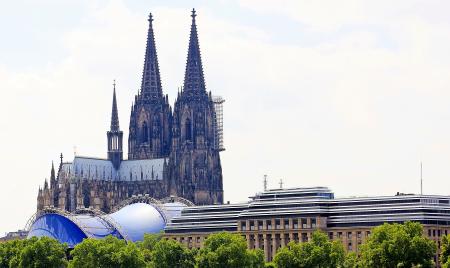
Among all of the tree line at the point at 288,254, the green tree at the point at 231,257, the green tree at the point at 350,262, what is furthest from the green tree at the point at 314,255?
the green tree at the point at 231,257

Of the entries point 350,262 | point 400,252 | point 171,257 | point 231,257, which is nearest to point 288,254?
point 350,262

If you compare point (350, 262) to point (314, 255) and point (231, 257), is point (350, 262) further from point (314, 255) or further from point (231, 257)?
point (231, 257)

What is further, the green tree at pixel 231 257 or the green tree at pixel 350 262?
the green tree at pixel 231 257

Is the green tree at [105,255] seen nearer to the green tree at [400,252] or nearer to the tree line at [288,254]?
the tree line at [288,254]

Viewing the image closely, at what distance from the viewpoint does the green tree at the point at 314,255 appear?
176 meters

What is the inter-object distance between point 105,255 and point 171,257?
8.77 metres

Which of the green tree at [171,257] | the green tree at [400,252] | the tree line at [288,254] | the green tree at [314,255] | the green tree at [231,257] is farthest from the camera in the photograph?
the green tree at [171,257]

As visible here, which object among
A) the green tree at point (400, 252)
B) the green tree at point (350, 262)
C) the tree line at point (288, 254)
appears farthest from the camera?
the green tree at point (350, 262)

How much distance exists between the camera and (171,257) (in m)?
192

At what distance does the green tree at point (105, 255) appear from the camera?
187 metres

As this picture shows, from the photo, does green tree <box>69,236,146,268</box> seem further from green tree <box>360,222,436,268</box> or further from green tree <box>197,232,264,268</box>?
green tree <box>360,222,436,268</box>

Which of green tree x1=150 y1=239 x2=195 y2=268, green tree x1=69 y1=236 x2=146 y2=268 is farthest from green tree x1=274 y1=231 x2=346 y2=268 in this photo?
green tree x1=69 y1=236 x2=146 y2=268

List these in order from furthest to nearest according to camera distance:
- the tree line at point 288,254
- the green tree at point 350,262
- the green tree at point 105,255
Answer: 1. the green tree at point 105,255
2. the green tree at point 350,262
3. the tree line at point 288,254

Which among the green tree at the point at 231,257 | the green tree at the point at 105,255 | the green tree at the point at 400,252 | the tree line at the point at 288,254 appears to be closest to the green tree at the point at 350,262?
the tree line at the point at 288,254
